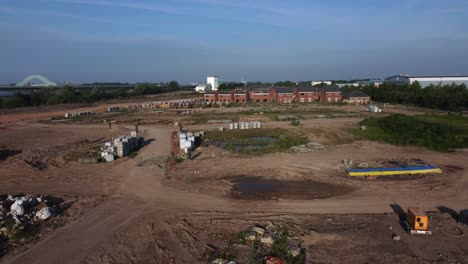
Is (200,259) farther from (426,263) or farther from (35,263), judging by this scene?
(426,263)

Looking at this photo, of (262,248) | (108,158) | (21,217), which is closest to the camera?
(262,248)

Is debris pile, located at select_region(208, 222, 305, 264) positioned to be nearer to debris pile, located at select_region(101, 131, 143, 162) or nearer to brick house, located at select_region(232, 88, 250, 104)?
debris pile, located at select_region(101, 131, 143, 162)

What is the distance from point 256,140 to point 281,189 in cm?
1206

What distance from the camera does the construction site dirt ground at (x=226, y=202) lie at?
9.59m

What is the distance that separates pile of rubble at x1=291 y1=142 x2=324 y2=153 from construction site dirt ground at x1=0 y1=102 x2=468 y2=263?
27.3 inches

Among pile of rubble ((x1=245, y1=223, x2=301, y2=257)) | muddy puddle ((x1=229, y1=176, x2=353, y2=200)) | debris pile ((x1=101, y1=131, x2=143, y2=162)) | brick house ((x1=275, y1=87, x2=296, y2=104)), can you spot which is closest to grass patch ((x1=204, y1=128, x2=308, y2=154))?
muddy puddle ((x1=229, y1=176, x2=353, y2=200))

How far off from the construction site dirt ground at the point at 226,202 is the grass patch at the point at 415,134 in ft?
4.14

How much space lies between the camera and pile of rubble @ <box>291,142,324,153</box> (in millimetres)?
22094

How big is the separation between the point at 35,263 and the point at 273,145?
17.2 metres

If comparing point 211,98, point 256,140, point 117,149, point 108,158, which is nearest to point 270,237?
point 108,158

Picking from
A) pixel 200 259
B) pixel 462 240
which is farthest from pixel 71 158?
pixel 462 240

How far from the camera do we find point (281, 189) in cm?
1502

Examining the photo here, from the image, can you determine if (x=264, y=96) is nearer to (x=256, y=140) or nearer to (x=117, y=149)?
(x=256, y=140)

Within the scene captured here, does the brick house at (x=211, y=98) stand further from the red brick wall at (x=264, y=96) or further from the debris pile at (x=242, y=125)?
the debris pile at (x=242, y=125)
